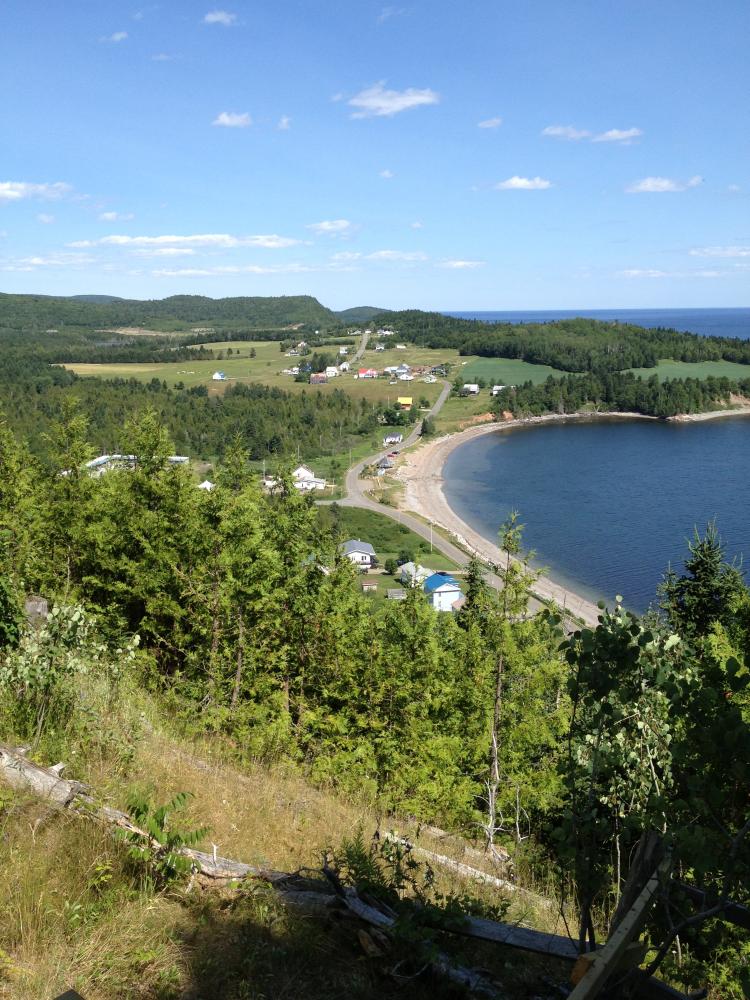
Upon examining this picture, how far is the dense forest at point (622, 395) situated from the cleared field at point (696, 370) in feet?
18.7

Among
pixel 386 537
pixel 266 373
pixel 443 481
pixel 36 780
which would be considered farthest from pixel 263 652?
pixel 266 373

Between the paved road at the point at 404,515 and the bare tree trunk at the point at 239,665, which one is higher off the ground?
the bare tree trunk at the point at 239,665

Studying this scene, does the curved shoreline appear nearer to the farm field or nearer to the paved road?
the paved road

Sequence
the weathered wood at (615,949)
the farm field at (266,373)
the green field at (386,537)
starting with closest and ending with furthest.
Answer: the weathered wood at (615,949) → the green field at (386,537) → the farm field at (266,373)

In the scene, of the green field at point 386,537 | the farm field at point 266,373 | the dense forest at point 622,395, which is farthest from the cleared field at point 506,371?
the green field at point 386,537

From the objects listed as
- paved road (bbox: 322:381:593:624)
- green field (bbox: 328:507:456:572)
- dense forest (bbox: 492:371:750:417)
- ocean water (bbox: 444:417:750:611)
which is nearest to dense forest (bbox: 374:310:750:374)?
dense forest (bbox: 492:371:750:417)

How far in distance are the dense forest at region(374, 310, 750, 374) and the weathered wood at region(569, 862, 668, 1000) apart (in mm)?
144175

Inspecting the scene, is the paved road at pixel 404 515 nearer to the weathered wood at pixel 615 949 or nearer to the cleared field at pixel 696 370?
the weathered wood at pixel 615 949

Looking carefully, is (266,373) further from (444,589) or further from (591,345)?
(444,589)

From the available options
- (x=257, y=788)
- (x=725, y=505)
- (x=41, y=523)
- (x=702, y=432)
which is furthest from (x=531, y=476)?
(x=257, y=788)

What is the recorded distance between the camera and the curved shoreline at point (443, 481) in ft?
138

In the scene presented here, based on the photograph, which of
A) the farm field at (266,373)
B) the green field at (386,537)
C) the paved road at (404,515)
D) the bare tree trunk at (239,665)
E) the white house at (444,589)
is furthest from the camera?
the farm field at (266,373)

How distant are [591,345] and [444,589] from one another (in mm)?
130759

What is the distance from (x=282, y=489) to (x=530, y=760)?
6.48m
